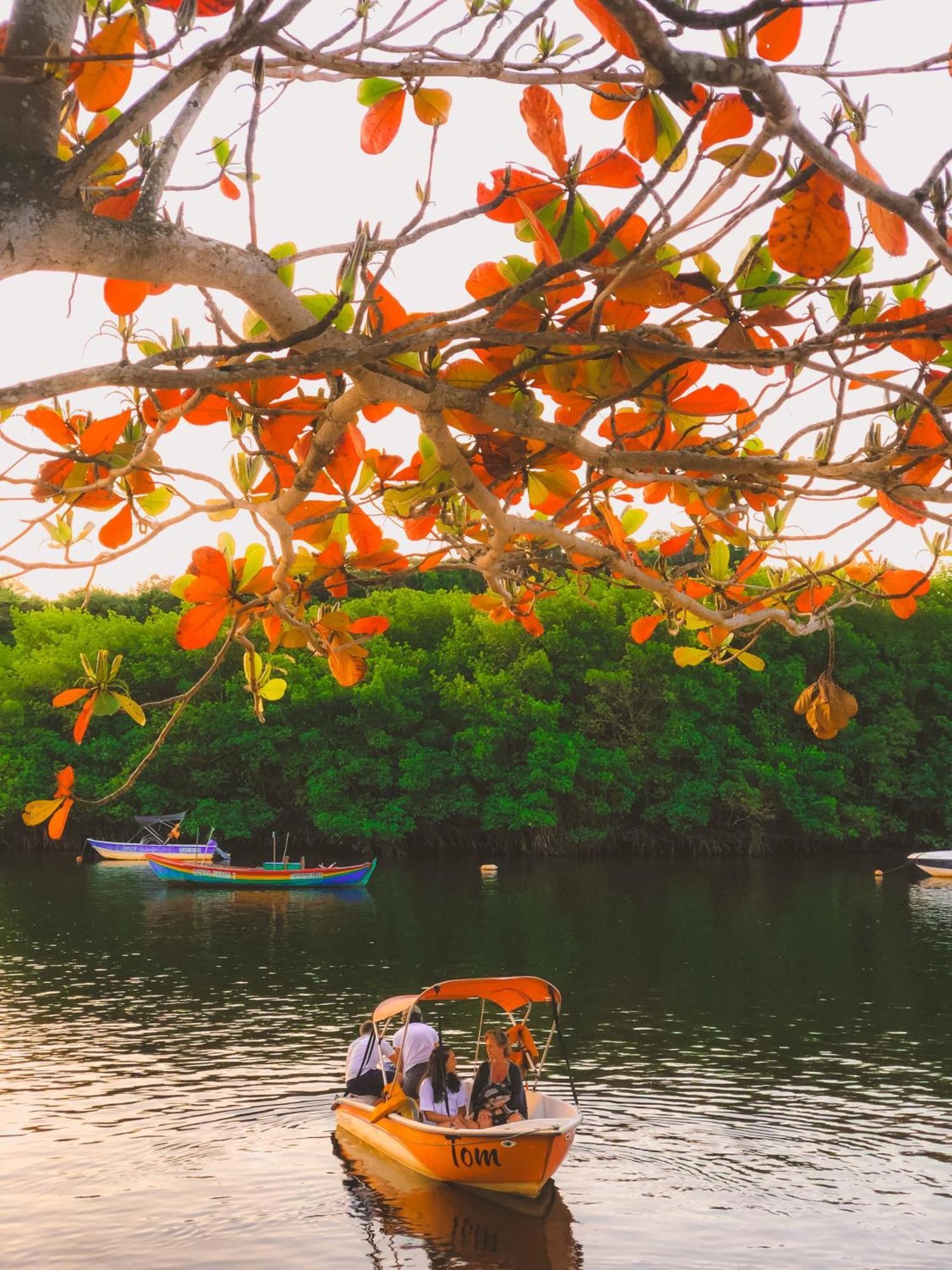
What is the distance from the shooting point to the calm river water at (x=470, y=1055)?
1164 centimetres

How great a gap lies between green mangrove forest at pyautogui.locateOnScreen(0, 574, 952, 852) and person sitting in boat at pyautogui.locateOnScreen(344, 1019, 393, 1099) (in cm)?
3098

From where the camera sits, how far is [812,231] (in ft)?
4.99

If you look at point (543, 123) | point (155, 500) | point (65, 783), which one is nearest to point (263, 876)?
point (155, 500)

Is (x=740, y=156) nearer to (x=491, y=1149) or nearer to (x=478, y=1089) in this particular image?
(x=491, y=1149)

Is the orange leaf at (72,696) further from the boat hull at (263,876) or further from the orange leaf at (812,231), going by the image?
the boat hull at (263,876)

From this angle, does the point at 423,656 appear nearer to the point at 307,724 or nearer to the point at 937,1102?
the point at 307,724

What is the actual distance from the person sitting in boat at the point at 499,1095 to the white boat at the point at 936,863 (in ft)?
101

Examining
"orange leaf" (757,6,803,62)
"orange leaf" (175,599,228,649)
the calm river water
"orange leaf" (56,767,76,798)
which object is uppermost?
"orange leaf" (757,6,803,62)

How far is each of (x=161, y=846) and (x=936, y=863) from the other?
2811 cm

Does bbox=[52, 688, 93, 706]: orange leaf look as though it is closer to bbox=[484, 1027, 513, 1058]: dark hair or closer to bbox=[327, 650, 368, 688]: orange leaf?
bbox=[327, 650, 368, 688]: orange leaf

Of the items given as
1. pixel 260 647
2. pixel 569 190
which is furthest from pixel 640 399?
pixel 260 647

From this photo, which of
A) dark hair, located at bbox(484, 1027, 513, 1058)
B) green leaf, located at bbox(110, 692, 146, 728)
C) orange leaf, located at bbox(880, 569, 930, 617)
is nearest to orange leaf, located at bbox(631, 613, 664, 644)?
orange leaf, located at bbox(880, 569, 930, 617)

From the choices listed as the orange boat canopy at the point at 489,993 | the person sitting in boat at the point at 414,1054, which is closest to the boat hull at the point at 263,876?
the orange boat canopy at the point at 489,993

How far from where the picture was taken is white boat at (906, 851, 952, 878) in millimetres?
39344
